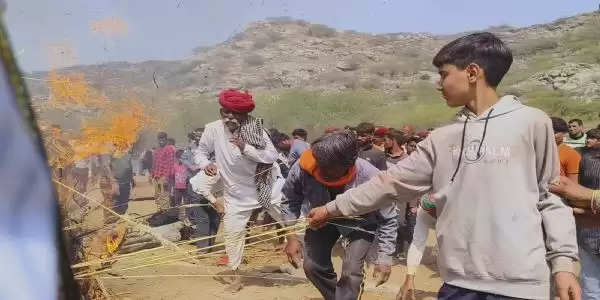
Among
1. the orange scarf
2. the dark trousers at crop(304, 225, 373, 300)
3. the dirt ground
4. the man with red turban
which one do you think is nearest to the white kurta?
the man with red turban

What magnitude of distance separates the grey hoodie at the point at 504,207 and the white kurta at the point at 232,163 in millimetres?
3815

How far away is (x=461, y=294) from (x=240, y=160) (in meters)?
3.97

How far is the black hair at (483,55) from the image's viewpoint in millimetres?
2748

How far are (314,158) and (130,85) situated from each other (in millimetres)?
16733

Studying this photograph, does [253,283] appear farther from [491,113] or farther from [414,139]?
[491,113]

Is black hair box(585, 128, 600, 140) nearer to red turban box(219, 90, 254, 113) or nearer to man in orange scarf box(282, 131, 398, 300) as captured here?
man in orange scarf box(282, 131, 398, 300)

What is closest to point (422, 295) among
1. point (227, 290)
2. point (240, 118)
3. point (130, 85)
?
point (227, 290)

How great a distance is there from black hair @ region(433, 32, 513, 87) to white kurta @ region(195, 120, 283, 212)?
3.72 metres

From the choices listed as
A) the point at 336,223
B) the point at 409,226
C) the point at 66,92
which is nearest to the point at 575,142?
the point at 409,226

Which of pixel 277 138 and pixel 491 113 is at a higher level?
pixel 491 113

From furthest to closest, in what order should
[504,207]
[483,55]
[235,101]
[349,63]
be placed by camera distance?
[349,63] < [235,101] < [483,55] < [504,207]

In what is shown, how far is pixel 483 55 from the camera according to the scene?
108 inches

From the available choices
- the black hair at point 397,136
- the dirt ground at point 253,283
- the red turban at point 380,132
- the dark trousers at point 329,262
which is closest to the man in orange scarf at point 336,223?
the dark trousers at point 329,262

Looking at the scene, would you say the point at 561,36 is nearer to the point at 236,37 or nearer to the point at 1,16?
the point at 236,37
